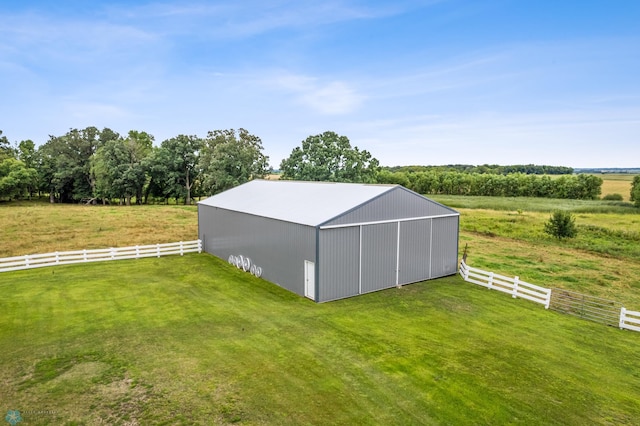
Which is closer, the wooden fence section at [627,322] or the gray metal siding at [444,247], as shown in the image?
the wooden fence section at [627,322]

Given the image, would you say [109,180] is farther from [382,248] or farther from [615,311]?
[615,311]

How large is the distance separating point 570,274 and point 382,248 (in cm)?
1092

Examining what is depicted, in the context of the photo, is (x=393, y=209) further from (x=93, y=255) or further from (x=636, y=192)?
(x=636, y=192)

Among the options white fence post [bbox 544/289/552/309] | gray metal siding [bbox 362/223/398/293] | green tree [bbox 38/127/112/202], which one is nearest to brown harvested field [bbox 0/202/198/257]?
gray metal siding [bbox 362/223/398/293]

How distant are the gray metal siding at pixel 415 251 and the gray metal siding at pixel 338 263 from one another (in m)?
2.50

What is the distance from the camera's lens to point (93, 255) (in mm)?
20031

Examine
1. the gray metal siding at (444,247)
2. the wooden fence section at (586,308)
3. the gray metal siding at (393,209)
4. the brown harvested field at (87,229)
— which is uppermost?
the gray metal siding at (393,209)

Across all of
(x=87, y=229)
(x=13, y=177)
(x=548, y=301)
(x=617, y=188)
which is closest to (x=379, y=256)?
(x=548, y=301)

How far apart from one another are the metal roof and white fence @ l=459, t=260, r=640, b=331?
563 centimetres

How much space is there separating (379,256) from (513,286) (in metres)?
5.46

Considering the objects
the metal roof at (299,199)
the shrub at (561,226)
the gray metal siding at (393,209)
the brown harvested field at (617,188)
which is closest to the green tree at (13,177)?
the metal roof at (299,199)

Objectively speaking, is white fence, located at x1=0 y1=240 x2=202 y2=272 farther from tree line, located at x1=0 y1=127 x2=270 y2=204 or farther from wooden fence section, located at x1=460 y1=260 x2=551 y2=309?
tree line, located at x1=0 y1=127 x2=270 y2=204

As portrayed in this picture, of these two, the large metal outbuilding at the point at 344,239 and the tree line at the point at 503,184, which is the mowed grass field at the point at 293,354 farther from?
the tree line at the point at 503,184

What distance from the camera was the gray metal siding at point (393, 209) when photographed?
14.5m
